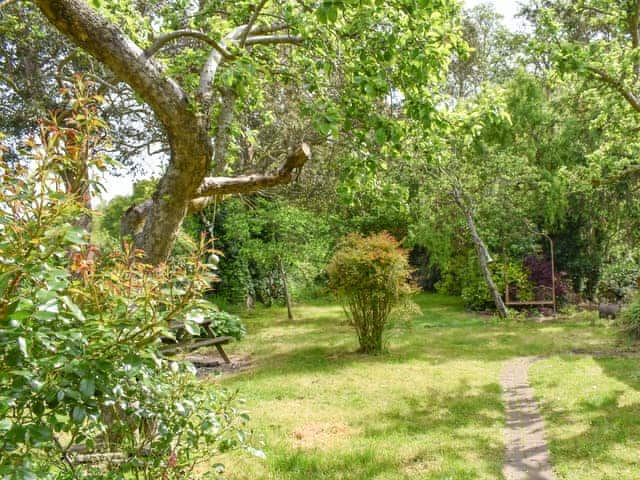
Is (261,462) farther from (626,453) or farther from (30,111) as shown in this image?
(30,111)

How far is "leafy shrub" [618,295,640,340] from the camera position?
10.1 metres

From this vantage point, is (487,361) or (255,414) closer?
(255,414)

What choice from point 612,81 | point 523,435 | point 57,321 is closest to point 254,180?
point 57,321

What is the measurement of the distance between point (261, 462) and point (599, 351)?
8247 mm

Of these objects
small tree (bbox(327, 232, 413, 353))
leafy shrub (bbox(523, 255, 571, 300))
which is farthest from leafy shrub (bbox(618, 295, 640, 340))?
leafy shrub (bbox(523, 255, 571, 300))

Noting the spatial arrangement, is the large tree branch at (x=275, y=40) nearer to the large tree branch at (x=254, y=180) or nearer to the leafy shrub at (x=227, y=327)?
the large tree branch at (x=254, y=180)

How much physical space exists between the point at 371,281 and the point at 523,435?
175 inches

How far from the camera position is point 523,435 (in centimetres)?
579

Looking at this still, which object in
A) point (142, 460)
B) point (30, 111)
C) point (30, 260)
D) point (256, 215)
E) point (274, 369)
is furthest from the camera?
point (256, 215)

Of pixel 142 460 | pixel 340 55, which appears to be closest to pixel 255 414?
pixel 142 460

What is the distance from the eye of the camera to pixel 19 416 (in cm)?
186

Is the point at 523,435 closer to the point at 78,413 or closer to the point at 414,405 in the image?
the point at 414,405

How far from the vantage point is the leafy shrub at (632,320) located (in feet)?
33.1

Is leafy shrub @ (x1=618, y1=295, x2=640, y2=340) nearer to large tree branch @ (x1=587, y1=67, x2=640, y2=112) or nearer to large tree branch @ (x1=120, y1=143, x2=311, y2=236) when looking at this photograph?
large tree branch @ (x1=587, y1=67, x2=640, y2=112)
